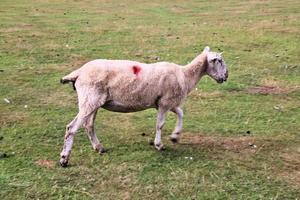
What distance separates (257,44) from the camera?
16.3 metres

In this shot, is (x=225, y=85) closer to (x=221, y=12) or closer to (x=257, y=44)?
(x=257, y=44)

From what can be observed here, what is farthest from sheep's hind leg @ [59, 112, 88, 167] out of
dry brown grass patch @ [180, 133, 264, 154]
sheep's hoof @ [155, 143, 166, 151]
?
dry brown grass patch @ [180, 133, 264, 154]

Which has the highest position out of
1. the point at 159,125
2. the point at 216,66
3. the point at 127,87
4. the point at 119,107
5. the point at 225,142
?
the point at 216,66

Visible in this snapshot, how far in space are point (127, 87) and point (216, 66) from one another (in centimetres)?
143

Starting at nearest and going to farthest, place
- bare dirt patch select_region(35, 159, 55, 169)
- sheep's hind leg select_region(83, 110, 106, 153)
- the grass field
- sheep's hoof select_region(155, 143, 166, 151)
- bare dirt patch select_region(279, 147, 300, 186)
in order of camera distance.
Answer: the grass field, bare dirt patch select_region(279, 147, 300, 186), bare dirt patch select_region(35, 159, 55, 169), sheep's hind leg select_region(83, 110, 106, 153), sheep's hoof select_region(155, 143, 166, 151)

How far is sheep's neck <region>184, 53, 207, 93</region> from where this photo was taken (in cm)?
796

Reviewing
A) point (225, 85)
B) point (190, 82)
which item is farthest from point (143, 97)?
point (225, 85)

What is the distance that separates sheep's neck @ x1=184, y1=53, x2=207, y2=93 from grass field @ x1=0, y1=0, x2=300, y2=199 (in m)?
0.92

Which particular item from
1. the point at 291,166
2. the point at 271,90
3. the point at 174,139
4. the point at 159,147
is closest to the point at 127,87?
the point at 159,147

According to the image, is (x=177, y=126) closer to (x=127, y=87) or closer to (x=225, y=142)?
(x=225, y=142)

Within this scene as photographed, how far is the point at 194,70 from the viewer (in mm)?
8016

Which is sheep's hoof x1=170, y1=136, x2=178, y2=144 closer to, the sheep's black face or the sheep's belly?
the sheep's belly

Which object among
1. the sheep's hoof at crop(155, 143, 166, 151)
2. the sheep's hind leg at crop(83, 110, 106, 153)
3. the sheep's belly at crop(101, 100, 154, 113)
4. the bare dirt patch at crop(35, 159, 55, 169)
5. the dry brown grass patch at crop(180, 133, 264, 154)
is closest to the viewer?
the bare dirt patch at crop(35, 159, 55, 169)

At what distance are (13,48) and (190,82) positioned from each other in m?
8.78
